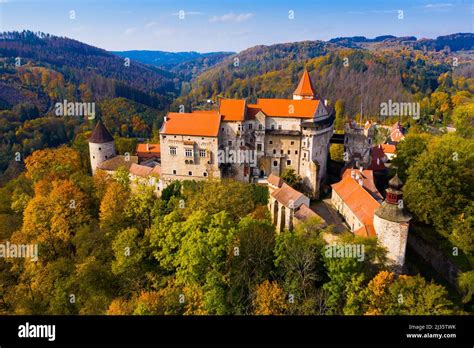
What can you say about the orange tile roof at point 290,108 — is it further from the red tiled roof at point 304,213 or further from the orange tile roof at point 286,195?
the red tiled roof at point 304,213

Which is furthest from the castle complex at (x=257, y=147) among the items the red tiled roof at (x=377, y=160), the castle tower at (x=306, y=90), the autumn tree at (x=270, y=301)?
the autumn tree at (x=270, y=301)

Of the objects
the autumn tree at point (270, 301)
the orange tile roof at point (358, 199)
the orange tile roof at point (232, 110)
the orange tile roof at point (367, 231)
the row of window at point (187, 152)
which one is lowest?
the autumn tree at point (270, 301)

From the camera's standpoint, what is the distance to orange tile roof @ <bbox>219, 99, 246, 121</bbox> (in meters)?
38.8

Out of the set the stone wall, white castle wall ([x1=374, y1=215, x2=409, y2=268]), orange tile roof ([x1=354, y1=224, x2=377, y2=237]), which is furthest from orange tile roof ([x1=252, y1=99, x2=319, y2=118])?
→ white castle wall ([x1=374, y1=215, x2=409, y2=268])

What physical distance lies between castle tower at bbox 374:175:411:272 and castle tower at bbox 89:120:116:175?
3213 cm

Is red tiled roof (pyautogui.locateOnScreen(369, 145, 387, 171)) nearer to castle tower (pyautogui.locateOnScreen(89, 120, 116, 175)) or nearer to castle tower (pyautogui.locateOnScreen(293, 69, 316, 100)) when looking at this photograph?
castle tower (pyautogui.locateOnScreen(293, 69, 316, 100))

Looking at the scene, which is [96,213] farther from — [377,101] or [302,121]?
[377,101]

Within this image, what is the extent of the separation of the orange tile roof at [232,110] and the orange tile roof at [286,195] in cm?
A: 908

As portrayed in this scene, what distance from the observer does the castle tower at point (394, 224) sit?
25.9 metres

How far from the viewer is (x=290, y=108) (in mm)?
39719

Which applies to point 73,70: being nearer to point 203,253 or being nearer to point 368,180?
point 368,180

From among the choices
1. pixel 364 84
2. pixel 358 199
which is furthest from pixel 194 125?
pixel 364 84

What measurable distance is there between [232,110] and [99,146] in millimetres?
17088

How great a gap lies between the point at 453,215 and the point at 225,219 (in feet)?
64.2
